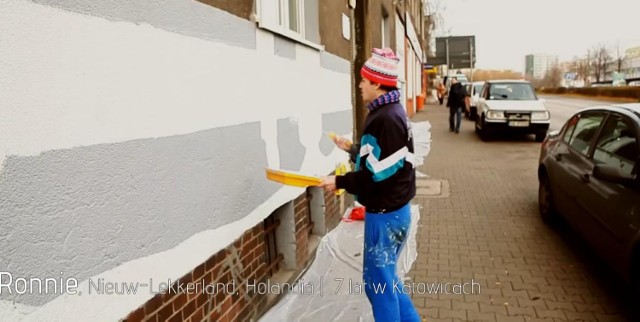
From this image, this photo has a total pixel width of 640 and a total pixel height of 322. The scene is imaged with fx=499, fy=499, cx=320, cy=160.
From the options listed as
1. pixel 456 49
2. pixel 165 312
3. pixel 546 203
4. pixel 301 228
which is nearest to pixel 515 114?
pixel 546 203

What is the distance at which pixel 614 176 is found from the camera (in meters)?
3.85

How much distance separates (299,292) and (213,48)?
2.28 meters

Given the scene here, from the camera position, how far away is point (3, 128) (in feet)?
5.34

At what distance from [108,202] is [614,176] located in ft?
11.9

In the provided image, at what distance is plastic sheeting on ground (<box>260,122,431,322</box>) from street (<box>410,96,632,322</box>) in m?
0.45

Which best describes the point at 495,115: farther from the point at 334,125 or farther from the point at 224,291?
the point at 224,291

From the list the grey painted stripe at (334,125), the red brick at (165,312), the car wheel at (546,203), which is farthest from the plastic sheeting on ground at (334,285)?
the car wheel at (546,203)

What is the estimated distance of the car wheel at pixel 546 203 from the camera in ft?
20.2

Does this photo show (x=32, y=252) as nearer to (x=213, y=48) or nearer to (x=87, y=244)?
(x=87, y=244)

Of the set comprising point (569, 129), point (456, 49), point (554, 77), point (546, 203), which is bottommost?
point (546, 203)

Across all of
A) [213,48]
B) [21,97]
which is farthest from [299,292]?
[21,97]

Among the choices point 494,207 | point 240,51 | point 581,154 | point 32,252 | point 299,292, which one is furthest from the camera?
point 494,207

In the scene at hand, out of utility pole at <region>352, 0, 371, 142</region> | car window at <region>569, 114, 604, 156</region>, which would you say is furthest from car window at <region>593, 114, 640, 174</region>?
utility pole at <region>352, 0, 371, 142</region>

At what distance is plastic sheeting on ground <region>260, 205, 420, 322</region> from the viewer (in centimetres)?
392
